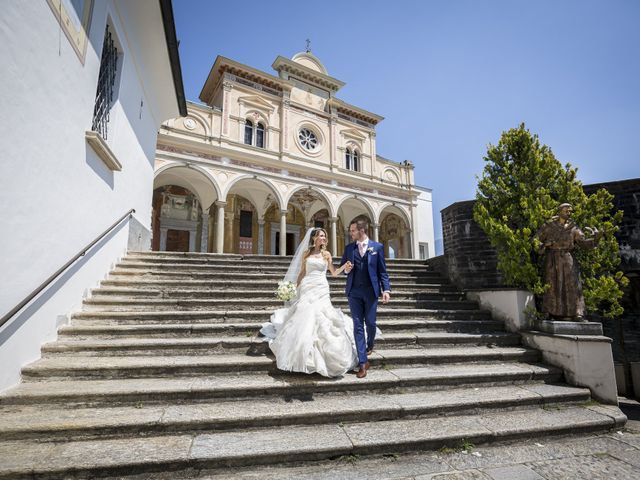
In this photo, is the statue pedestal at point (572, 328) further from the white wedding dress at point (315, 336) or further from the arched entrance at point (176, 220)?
the arched entrance at point (176, 220)

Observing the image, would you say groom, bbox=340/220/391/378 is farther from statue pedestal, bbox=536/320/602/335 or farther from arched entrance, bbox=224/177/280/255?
arched entrance, bbox=224/177/280/255

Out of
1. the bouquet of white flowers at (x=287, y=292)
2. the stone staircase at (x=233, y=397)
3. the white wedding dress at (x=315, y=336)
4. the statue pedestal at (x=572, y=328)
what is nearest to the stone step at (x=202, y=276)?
the stone staircase at (x=233, y=397)

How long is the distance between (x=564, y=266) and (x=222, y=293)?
17.5 ft

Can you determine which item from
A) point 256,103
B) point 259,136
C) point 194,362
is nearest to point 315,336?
point 194,362

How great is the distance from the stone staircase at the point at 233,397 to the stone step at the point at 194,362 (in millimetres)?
14

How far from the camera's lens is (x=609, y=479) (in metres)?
2.18

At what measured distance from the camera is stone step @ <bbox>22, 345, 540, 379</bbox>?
314 centimetres

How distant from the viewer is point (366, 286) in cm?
373

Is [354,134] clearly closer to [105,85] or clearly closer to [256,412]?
[105,85]

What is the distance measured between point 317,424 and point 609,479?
7.17 ft

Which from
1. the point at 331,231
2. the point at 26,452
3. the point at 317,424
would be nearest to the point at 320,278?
the point at 317,424

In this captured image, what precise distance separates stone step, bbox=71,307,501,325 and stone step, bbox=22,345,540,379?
840mm

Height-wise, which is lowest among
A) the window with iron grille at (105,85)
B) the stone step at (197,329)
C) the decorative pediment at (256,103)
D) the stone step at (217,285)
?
the stone step at (197,329)

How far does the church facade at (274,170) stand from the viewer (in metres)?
14.9
